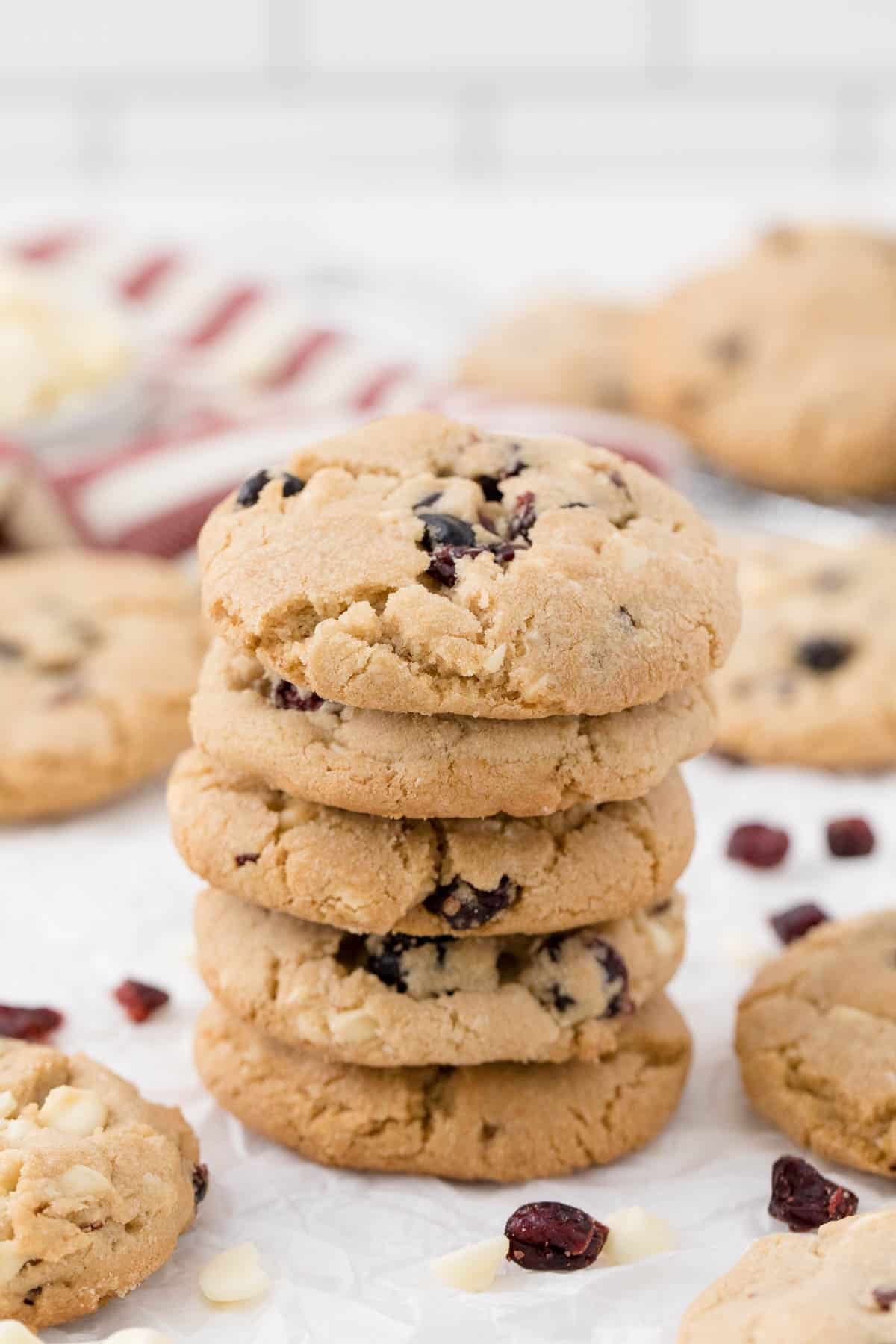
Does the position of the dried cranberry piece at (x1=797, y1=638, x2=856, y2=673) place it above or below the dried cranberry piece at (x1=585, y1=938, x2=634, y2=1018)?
below

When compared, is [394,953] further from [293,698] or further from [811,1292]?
[811,1292]

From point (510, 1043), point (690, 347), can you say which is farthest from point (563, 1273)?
point (690, 347)

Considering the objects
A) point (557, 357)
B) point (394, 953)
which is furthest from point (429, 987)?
point (557, 357)

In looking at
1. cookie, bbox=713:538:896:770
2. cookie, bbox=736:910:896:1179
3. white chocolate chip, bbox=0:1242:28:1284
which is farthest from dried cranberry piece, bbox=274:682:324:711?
cookie, bbox=713:538:896:770

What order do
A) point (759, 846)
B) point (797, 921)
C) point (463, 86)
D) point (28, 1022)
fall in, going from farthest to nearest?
1. point (463, 86)
2. point (759, 846)
3. point (797, 921)
4. point (28, 1022)

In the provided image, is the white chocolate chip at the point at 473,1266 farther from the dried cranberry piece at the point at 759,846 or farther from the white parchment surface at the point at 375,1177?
the dried cranberry piece at the point at 759,846

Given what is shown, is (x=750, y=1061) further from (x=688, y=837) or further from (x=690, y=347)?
(x=690, y=347)

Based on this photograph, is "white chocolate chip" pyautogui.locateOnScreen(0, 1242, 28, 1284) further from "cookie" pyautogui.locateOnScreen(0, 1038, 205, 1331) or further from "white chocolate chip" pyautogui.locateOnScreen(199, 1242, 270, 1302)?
"white chocolate chip" pyautogui.locateOnScreen(199, 1242, 270, 1302)
